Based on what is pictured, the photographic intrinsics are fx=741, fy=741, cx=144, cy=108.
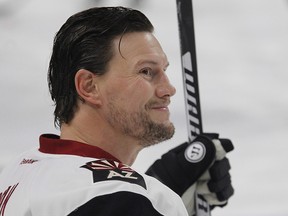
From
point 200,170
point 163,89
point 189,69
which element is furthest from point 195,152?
point 163,89

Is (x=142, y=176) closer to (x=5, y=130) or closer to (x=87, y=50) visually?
(x=87, y=50)

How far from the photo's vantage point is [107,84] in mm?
1373

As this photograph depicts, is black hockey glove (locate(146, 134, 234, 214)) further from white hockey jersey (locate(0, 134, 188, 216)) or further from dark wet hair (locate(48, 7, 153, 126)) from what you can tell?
white hockey jersey (locate(0, 134, 188, 216))

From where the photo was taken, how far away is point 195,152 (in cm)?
193

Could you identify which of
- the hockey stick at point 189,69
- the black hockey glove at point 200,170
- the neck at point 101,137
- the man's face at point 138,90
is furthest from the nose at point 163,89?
the hockey stick at point 189,69

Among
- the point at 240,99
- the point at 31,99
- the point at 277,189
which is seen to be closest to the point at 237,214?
the point at 277,189

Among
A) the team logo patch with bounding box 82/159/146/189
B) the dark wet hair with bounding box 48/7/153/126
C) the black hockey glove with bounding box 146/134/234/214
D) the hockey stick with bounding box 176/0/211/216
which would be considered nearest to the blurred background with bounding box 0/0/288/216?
the hockey stick with bounding box 176/0/211/216

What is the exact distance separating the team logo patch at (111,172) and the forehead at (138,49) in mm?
244

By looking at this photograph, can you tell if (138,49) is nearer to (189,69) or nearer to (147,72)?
(147,72)

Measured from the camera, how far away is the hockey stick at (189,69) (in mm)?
2172

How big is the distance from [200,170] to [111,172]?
0.77 m

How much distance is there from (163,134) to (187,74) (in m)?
0.84

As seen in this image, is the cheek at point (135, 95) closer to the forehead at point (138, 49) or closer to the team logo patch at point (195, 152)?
the forehead at point (138, 49)

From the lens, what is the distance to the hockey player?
116 cm
